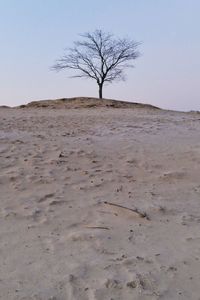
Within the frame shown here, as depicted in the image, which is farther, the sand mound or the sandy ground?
the sand mound

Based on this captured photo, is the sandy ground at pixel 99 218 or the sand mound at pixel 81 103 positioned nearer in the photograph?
the sandy ground at pixel 99 218

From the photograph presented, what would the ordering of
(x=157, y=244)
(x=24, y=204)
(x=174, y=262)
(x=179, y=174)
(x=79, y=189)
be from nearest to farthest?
1. (x=174, y=262)
2. (x=157, y=244)
3. (x=24, y=204)
4. (x=79, y=189)
5. (x=179, y=174)

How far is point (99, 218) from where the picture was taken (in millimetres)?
3715

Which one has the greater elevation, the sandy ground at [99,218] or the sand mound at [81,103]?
the sand mound at [81,103]

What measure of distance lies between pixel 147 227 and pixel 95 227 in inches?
17.3

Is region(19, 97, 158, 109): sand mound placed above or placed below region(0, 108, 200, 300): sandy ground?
above

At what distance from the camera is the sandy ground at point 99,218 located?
8.59 feet

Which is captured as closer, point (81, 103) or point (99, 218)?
point (99, 218)

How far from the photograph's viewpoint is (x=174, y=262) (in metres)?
2.90

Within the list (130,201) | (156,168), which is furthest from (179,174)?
(130,201)

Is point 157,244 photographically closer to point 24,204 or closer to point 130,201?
point 130,201

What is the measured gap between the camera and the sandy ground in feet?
8.59

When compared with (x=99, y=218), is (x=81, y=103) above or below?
above

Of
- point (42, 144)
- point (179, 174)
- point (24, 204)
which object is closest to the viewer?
point (24, 204)
